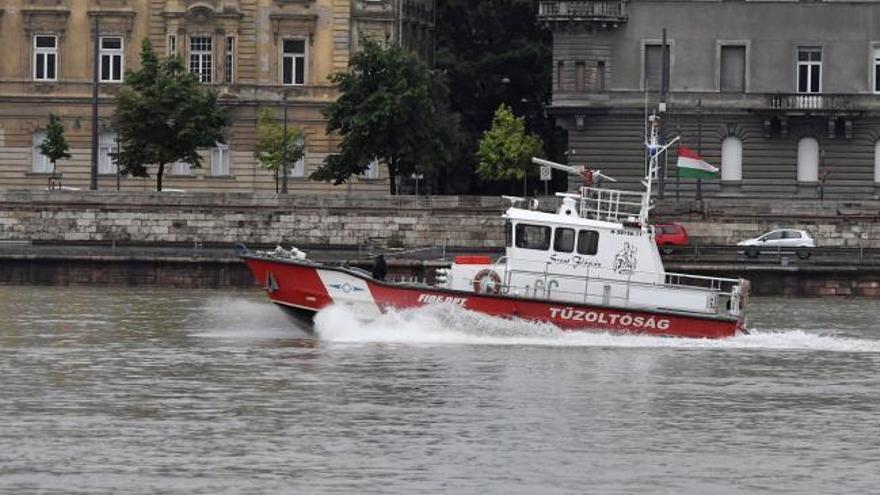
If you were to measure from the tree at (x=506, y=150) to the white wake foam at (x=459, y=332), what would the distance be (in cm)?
4843

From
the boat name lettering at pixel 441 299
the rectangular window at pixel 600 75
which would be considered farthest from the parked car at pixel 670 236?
the boat name lettering at pixel 441 299

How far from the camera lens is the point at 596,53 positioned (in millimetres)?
102312

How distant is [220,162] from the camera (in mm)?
108188

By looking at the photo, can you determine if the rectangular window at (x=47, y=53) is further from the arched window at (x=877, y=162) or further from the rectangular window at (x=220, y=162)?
the arched window at (x=877, y=162)

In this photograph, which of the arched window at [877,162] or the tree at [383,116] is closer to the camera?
the tree at [383,116]

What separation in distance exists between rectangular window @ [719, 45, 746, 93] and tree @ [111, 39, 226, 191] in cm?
1815

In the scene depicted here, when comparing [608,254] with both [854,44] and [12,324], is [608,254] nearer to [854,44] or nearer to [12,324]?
[12,324]

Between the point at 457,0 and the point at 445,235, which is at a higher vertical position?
the point at 457,0

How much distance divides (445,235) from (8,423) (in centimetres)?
4515

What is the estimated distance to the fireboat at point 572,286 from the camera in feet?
190

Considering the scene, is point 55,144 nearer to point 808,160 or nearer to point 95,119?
point 95,119

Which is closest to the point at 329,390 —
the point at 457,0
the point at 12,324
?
the point at 12,324

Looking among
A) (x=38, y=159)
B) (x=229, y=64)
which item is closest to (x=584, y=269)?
(x=229, y=64)

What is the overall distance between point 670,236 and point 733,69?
15.9m
